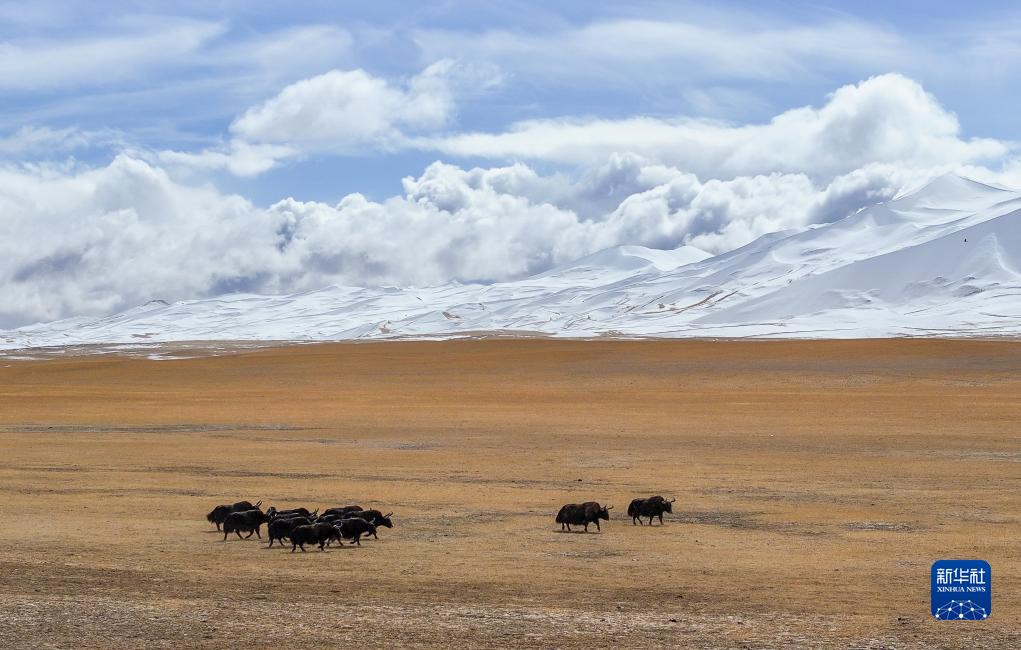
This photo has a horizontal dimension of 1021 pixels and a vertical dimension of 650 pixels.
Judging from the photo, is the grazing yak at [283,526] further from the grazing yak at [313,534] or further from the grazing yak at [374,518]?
the grazing yak at [374,518]

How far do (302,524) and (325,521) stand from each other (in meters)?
0.47

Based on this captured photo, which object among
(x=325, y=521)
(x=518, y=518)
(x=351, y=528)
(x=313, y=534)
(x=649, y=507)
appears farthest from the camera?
(x=518, y=518)

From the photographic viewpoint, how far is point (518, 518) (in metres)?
20.7

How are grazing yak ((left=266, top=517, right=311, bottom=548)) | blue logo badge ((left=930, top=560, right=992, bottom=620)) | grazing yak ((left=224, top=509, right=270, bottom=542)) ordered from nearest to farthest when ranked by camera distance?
1. blue logo badge ((left=930, top=560, right=992, bottom=620))
2. grazing yak ((left=266, top=517, right=311, bottom=548))
3. grazing yak ((left=224, top=509, right=270, bottom=542))

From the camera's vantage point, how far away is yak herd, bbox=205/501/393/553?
1725 cm

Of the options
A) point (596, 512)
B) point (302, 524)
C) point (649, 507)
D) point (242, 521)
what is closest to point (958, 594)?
point (596, 512)

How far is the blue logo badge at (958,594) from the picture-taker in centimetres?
1166

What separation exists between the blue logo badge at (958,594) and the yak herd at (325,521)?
7.63 m

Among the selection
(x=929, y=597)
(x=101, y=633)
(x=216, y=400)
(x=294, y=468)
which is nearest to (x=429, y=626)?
(x=101, y=633)

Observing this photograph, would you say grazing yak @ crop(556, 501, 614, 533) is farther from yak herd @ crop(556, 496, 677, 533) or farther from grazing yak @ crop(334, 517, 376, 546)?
grazing yak @ crop(334, 517, 376, 546)

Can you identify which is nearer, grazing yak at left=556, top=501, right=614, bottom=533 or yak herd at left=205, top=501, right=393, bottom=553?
yak herd at left=205, top=501, right=393, bottom=553

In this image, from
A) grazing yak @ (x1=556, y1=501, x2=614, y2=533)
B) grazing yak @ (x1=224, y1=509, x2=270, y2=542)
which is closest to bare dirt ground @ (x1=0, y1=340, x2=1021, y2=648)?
grazing yak @ (x1=224, y1=509, x2=270, y2=542)

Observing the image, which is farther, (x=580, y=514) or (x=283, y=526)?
(x=580, y=514)

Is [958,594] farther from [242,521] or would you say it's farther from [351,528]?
[242,521]
